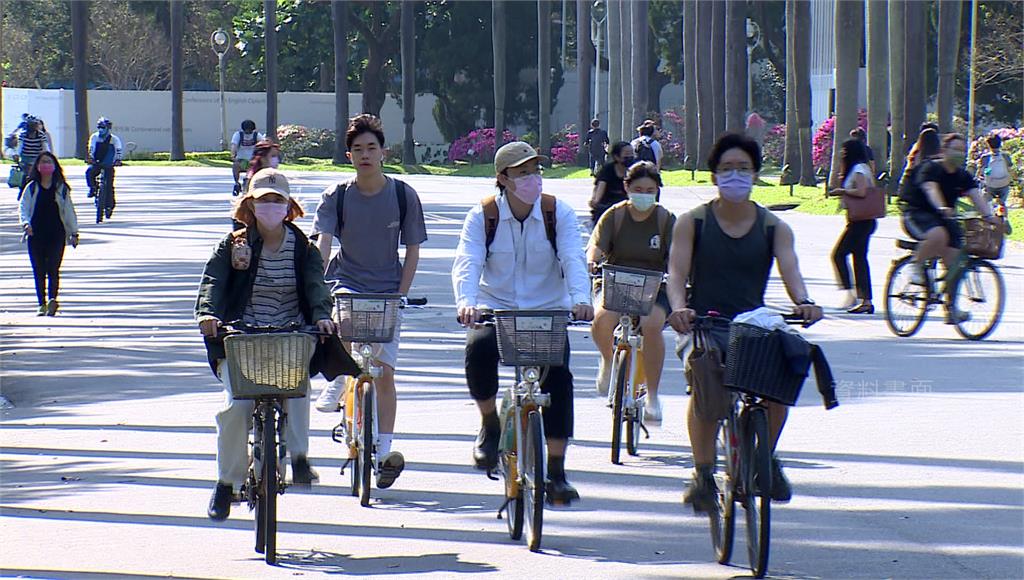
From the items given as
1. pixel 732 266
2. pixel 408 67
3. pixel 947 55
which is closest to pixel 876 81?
pixel 947 55

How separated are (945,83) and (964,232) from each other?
92.2 ft

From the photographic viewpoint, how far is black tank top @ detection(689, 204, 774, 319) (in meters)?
7.58

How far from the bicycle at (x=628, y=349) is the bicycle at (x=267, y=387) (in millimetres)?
2891

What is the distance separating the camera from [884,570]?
24.3 ft

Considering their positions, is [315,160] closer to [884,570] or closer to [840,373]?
[840,373]

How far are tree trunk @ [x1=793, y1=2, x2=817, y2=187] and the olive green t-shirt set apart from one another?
3381cm

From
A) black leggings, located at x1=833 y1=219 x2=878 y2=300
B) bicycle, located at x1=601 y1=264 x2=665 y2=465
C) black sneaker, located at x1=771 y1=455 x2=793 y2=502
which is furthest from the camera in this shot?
black leggings, located at x1=833 y1=219 x2=878 y2=300

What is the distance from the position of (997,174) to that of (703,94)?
24.4m

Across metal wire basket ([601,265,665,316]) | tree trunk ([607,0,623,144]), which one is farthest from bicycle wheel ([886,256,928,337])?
tree trunk ([607,0,623,144])

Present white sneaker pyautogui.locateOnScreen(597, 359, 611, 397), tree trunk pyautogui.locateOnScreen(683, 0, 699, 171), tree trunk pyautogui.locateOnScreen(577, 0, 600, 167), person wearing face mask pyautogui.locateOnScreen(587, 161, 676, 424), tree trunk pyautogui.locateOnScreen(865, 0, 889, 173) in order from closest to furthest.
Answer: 1. person wearing face mask pyautogui.locateOnScreen(587, 161, 676, 424)
2. white sneaker pyautogui.locateOnScreen(597, 359, 611, 397)
3. tree trunk pyautogui.locateOnScreen(865, 0, 889, 173)
4. tree trunk pyautogui.locateOnScreen(683, 0, 699, 171)
5. tree trunk pyautogui.locateOnScreen(577, 0, 600, 167)

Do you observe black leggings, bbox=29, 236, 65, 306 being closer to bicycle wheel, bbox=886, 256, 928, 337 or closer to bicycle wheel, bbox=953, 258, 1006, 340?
bicycle wheel, bbox=886, 256, 928, 337

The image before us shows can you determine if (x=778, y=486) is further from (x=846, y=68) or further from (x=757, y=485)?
(x=846, y=68)

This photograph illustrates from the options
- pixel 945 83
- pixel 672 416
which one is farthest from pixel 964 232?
pixel 945 83

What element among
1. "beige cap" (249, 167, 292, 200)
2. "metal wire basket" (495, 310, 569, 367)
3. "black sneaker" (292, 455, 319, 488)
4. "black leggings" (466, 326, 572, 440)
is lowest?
"black sneaker" (292, 455, 319, 488)
